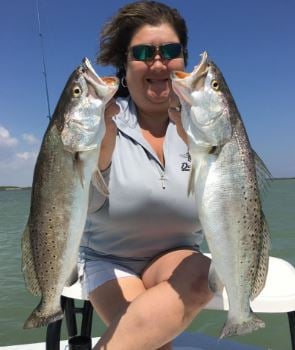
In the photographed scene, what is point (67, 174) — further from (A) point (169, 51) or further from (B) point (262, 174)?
(A) point (169, 51)

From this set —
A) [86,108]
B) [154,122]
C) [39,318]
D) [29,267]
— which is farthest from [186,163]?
[39,318]

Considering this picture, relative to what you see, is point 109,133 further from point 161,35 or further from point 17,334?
point 17,334

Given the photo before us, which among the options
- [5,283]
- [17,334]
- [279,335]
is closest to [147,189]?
[279,335]

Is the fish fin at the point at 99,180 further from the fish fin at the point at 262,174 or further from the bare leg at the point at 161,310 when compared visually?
the fish fin at the point at 262,174

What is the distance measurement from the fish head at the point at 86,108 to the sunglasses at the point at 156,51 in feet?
3.11

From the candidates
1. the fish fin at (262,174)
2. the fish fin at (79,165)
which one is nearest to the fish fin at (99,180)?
the fish fin at (79,165)

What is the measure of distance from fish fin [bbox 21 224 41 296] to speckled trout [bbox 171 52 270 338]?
1.06 meters

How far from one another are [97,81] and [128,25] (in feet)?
4.60

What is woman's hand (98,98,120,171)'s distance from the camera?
9.61ft

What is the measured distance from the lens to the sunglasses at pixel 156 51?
3516 millimetres

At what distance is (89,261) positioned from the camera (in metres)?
3.79

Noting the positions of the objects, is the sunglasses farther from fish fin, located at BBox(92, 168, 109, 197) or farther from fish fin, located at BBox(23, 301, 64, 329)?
fish fin, located at BBox(23, 301, 64, 329)

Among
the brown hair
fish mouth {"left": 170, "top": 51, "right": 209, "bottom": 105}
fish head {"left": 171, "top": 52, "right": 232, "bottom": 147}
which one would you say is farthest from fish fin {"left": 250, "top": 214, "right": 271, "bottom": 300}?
the brown hair

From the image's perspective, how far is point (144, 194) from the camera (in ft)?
11.6
